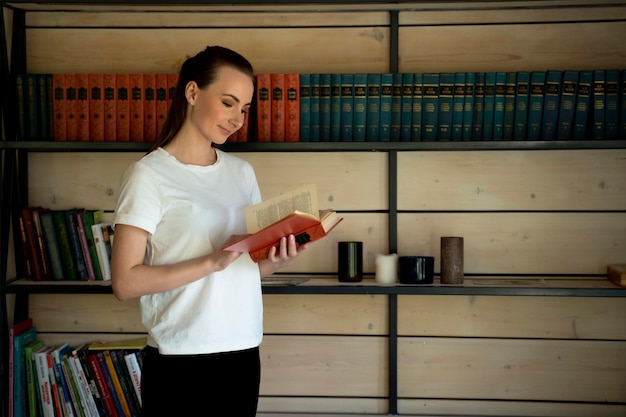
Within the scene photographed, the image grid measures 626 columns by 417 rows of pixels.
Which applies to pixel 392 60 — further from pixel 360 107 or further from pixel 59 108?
pixel 59 108

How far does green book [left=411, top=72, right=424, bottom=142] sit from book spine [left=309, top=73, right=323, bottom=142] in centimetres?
32

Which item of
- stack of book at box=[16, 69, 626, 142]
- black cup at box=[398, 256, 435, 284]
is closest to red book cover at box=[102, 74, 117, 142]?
stack of book at box=[16, 69, 626, 142]

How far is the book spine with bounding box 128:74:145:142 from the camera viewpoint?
2176mm

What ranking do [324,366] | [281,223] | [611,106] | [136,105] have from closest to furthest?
[281,223]
[611,106]
[136,105]
[324,366]

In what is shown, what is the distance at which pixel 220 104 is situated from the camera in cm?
147

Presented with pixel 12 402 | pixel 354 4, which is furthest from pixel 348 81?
pixel 12 402

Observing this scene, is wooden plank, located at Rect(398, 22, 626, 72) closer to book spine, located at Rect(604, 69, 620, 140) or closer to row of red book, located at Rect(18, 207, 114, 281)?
book spine, located at Rect(604, 69, 620, 140)

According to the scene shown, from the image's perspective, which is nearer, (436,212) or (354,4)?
(354,4)

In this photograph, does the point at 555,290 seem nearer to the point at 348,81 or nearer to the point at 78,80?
the point at 348,81

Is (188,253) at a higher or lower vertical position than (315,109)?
lower

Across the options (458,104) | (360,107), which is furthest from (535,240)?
(360,107)

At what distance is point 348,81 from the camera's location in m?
2.14

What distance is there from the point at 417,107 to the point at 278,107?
0.47 metres

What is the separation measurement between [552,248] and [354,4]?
1142mm
